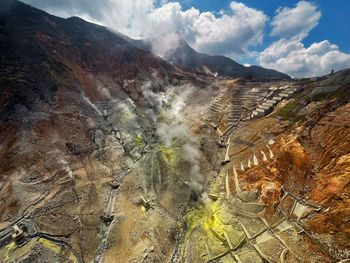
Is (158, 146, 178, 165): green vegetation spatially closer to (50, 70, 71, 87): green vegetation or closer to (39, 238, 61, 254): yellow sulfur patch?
(39, 238, 61, 254): yellow sulfur patch

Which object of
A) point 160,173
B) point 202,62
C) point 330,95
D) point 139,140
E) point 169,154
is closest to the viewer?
point 160,173

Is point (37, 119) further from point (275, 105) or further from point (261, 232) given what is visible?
point (275, 105)

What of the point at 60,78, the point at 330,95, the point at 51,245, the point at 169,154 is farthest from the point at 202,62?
the point at 51,245

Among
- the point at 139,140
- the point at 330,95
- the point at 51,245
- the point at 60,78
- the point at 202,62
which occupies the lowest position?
the point at 51,245

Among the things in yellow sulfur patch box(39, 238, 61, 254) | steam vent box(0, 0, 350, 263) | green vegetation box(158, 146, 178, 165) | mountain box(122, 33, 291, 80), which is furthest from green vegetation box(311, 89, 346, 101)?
mountain box(122, 33, 291, 80)

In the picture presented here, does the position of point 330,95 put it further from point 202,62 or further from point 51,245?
point 202,62

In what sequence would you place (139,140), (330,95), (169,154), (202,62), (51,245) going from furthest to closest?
(202,62)
(139,140)
(330,95)
(169,154)
(51,245)

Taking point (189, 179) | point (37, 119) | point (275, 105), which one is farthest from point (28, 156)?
point (275, 105)
